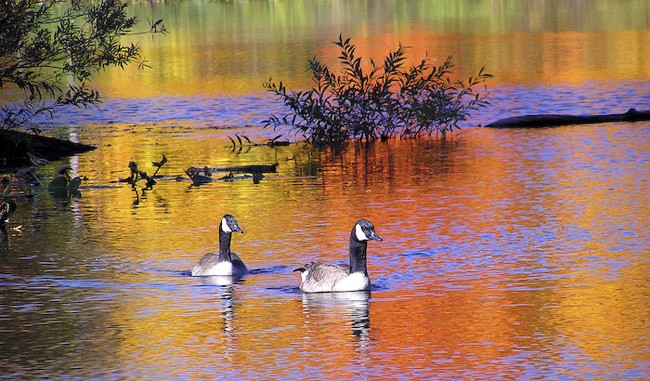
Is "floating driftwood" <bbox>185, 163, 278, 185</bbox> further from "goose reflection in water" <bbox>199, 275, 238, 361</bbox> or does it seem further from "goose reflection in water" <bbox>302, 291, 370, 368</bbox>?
"goose reflection in water" <bbox>302, 291, 370, 368</bbox>

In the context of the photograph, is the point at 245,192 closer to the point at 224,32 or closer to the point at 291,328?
the point at 291,328

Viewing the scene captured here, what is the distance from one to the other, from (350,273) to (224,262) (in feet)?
5.80

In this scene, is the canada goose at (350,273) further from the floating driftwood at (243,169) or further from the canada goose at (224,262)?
the floating driftwood at (243,169)

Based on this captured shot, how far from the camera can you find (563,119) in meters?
34.6

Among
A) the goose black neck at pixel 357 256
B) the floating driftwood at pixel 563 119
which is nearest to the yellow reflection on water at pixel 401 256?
the goose black neck at pixel 357 256

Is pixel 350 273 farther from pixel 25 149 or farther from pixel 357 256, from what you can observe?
pixel 25 149

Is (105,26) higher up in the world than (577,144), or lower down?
higher up

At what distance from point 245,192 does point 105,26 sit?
4.94 metres

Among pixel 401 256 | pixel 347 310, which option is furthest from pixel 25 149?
pixel 347 310

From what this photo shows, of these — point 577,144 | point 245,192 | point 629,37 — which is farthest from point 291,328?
point 629,37

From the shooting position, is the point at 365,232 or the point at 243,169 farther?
the point at 243,169

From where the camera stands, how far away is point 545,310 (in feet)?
49.4

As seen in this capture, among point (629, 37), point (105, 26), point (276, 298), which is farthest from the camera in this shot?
point (629, 37)

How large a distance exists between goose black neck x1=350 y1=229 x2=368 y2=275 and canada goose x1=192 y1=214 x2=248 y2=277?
5.91 feet
